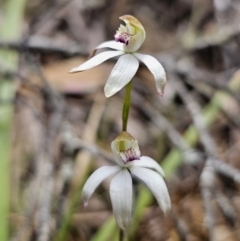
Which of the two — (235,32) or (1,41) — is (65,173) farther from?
(235,32)

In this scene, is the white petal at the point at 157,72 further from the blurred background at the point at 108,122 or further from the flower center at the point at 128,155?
the blurred background at the point at 108,122

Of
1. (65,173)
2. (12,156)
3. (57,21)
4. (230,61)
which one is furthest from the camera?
(57,21)

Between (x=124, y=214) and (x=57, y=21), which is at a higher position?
(x=124, y=214)

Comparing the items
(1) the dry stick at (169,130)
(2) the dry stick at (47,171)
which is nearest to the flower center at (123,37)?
(2) the dry stick at (47,171)

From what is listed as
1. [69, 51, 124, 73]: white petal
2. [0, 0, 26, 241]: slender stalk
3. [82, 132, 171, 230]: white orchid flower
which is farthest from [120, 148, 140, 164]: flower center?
[0, 0, 26, 241]: slender stalk

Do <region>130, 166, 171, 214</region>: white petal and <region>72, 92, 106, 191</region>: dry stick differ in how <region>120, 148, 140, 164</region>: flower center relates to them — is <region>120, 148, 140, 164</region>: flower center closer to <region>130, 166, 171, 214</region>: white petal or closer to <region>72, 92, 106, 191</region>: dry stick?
<region>130, 166, 171, 214</region>: white petal

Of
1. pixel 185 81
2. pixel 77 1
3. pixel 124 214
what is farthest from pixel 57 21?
pixel 124 214

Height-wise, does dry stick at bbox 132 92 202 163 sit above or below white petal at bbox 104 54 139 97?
below
